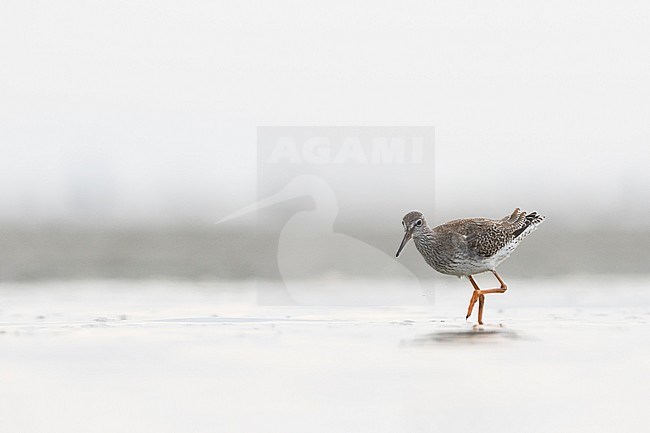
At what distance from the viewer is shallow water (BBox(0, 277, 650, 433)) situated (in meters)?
6.02

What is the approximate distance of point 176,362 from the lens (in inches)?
303

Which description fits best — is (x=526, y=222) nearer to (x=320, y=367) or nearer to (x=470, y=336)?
(x=470, y=336)

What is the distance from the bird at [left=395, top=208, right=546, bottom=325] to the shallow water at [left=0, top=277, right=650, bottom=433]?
19.3 inches

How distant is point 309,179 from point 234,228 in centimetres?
441

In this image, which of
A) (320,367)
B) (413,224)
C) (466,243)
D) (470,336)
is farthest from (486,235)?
(320,367)

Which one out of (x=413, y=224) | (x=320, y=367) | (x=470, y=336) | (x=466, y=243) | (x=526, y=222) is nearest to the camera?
(x=320, y=367)

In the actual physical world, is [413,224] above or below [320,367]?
above

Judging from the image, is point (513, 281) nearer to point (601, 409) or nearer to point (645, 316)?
point (645, 316)

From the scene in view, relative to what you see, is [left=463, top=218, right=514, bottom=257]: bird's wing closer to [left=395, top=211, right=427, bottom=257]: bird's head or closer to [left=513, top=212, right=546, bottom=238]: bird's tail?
[left=513, top=212, right=546, bottom=238]: bird's tail

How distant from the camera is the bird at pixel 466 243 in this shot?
37.7ft

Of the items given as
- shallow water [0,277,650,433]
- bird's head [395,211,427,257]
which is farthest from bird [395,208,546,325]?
shallow water [0,277,650,433]

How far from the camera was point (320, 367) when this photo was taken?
752 centimetres

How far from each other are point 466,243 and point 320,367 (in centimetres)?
439

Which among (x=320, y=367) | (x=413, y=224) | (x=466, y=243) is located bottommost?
(x=320, y=367)
